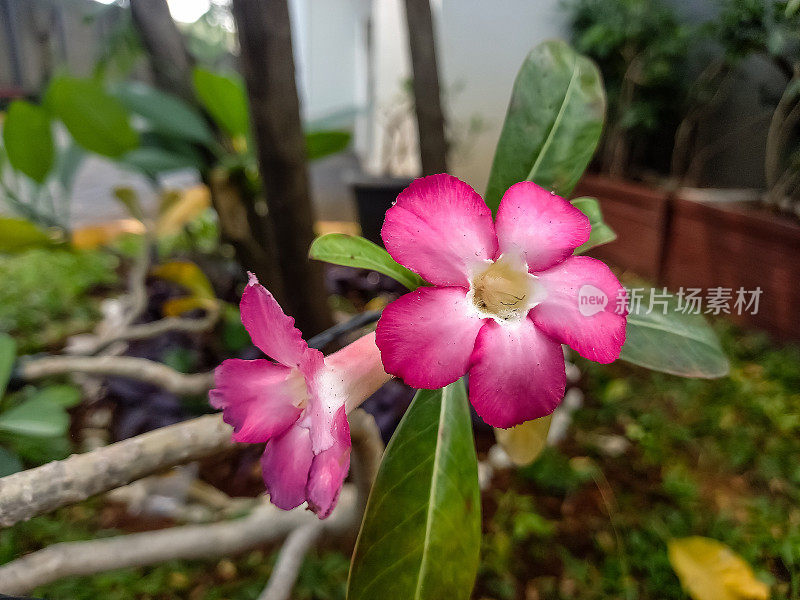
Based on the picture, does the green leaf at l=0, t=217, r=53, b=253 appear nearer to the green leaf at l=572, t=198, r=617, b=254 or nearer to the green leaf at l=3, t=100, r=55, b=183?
the green leaf at l=3, t=100, r=55, b=183

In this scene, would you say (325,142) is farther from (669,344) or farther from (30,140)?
(669,344)

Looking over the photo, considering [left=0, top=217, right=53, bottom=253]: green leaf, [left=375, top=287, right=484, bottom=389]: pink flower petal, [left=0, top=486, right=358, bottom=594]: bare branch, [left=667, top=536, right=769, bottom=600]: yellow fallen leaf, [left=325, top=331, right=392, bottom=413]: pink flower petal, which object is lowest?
[left=667, top=536, right=769, bottom=600]: yellow fallen leaf

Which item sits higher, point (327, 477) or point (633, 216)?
point (327, 477)

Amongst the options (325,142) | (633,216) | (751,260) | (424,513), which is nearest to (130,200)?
(325,142)

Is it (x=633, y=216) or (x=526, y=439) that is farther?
(x=633, y=216)

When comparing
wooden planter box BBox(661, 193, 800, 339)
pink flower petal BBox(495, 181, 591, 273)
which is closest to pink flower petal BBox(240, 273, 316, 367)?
pink flower petal BBox(495, 181, 591, 273)

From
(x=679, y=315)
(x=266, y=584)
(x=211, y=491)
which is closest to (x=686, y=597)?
(x=679, y=315)

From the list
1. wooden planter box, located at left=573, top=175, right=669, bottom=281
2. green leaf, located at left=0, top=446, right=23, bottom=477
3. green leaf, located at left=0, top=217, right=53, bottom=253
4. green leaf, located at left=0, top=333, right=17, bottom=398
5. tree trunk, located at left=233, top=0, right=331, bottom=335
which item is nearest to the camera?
green leaf, located at left=0, top=446, right=23, bottom=477

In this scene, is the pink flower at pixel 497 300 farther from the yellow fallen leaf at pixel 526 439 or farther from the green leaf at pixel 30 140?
the green leaf at pixel 30 140
